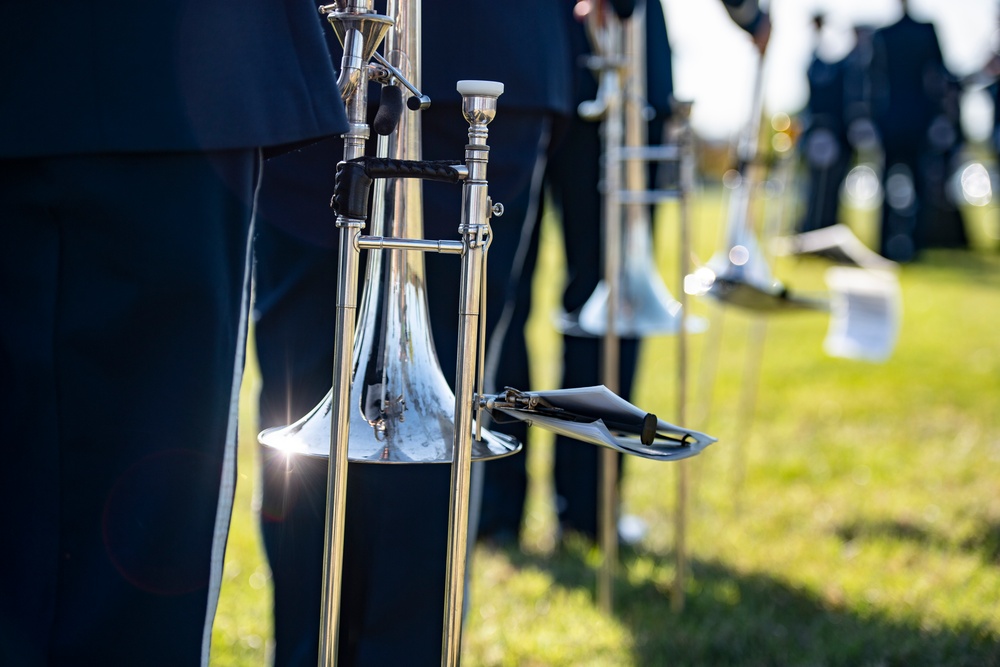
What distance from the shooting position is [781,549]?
3.34 meters

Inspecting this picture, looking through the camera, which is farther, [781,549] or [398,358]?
[781,549]

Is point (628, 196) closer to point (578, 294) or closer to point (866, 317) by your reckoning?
point (578, 294)

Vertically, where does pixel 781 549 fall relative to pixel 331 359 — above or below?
below

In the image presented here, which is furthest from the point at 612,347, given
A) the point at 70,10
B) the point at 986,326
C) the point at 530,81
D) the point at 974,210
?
the point at 974,210

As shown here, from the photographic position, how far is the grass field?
2658mm

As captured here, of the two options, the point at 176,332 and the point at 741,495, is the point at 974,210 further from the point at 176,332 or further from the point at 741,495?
the point at 176,332

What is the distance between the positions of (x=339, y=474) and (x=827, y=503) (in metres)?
2.73

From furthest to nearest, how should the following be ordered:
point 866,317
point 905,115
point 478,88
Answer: point 905,115 < point 866,317 < point 478,88

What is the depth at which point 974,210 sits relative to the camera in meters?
20.6

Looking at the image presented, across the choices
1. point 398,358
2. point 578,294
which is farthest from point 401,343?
point 578,294

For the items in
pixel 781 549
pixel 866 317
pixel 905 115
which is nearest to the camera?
pixel 866 317

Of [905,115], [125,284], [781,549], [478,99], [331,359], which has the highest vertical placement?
[905,115]

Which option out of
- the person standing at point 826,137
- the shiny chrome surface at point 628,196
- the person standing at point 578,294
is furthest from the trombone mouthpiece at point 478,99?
the person standing at point 826,137

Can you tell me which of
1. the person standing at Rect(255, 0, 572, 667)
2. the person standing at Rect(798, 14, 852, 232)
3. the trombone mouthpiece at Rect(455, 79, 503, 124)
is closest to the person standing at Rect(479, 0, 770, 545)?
the person standing at Rect(255, 0, 572, 667)
